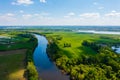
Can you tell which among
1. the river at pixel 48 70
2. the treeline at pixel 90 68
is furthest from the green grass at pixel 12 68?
the treeline at pixel 90 68

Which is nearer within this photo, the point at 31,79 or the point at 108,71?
the point at 31,79

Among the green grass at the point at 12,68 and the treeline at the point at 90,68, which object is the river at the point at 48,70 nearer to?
the treeline at the point at 90,68

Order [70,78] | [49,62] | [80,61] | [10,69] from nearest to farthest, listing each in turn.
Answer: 1. [70,78]
2. [10,69]
3. [80,61]
4. [49,62]

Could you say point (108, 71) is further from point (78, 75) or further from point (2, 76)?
point (2, 76)

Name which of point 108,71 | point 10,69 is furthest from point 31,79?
point 108,71

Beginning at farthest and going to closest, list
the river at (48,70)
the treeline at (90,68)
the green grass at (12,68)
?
the river at (48,70) < the green grass at (12,68) < the treeline at (90,68)

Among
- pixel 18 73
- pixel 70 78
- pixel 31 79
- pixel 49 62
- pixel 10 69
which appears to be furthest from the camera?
pixel 49 62

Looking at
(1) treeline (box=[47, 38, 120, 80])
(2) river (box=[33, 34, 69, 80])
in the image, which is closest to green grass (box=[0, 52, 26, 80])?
(2) river (box=[33, 34, 69, 80])

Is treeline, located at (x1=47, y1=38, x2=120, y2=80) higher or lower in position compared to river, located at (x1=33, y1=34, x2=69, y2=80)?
higher

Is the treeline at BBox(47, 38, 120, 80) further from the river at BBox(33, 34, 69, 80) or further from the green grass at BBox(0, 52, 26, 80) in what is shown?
the green grass at BBox(0, 52, 26, 80)
